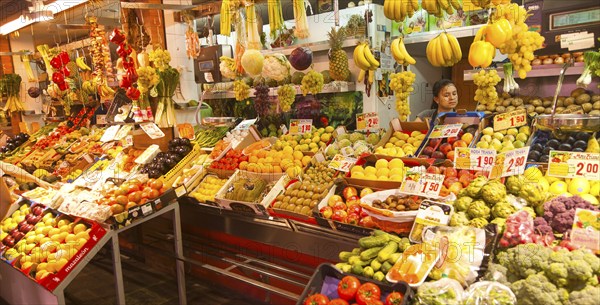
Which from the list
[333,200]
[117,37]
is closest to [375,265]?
[333,200]

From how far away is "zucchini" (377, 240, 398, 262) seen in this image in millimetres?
2267

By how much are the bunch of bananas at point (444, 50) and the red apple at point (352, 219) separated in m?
1.29

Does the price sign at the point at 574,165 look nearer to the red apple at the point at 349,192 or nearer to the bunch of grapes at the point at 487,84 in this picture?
the bunch of grapes at the point at 487,84

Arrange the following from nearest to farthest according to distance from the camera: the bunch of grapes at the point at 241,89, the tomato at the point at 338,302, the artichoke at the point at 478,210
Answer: the tomato at the point at 338,302, the artichoke at the point at 478,210, the bunch of grapes at the point at 241,89

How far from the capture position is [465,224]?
2.31m

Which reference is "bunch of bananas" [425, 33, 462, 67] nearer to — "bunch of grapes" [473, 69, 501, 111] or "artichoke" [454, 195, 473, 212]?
"bunch of grapes" [473, 69, 501, 111]

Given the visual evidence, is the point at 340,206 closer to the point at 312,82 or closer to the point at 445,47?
the point at 445,47

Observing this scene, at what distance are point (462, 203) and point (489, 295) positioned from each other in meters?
A: 0.73

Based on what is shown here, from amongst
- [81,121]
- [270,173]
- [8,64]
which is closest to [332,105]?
[270,173]

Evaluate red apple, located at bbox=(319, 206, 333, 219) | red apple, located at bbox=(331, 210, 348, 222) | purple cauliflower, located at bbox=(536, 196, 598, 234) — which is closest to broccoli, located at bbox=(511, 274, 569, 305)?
purple cauliflower, located at bbox=(536, 196, 598, 234)

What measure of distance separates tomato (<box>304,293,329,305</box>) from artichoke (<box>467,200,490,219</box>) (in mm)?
971

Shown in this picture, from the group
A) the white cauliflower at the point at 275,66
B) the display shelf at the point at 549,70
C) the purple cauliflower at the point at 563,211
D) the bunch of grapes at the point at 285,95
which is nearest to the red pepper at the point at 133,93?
the white cauliflower at the point at 275,66

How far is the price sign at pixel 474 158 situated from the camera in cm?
291

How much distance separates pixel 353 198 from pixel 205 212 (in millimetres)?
1756
